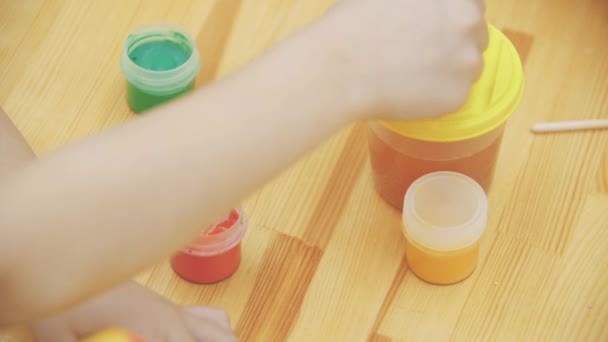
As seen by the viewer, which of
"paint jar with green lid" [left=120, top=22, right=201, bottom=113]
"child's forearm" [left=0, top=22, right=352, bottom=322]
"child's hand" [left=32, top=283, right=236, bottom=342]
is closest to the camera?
"child's forearm" [left=0, top=22, right=352, bottom=322]

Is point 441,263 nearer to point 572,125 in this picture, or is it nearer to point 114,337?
point 572,125

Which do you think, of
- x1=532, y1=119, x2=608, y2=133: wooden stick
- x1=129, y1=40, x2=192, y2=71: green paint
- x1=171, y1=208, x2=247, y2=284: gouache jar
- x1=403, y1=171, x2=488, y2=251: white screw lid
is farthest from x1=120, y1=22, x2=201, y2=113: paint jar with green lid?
x1=532, y1=119, x2=608, y2=133: wooden stick

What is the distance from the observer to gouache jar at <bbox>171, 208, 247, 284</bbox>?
86 centimetres

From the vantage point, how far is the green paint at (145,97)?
3.20 ft

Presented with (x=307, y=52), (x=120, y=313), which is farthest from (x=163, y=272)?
(x=307, y=52)

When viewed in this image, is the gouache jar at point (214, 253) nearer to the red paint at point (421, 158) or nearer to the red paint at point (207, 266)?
the red paint at point (207, 266)

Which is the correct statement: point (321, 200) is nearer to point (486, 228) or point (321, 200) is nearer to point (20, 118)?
point (486, 228)

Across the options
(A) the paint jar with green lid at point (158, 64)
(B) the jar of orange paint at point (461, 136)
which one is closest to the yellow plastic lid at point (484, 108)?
(B) the jar of orange paint at point (461, 136)

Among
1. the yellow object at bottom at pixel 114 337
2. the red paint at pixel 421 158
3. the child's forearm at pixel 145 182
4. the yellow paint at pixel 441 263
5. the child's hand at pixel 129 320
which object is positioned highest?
the child's forearm at pixel 145 182

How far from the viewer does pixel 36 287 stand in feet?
1.92

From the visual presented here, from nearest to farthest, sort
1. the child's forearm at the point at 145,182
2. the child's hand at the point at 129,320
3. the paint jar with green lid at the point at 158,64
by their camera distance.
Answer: the child's forearm at the point at 145,182 → the child's hand at the point at 129,320 → the paint jar with green lid at the point at 158,64

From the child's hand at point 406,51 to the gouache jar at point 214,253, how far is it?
25 cm

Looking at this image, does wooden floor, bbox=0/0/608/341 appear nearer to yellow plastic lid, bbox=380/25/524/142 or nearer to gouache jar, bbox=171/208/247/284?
gouache jar, bbox=171/208/247/284

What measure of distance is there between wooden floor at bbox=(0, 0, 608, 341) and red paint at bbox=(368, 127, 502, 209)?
0.05 metres
